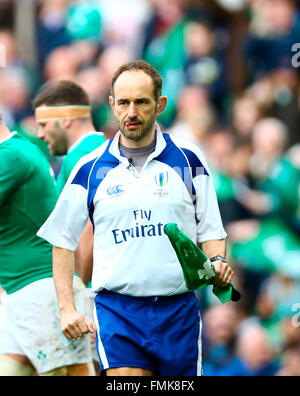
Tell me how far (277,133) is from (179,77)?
127 centimetres

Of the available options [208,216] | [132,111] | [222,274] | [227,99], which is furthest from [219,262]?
[227,99]

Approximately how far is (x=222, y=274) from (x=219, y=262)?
0.07 meters

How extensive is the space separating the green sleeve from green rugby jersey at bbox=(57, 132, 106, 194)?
1.26 feet

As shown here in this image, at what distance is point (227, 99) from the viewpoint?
9.87 meters

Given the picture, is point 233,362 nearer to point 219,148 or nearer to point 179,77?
point 219,148

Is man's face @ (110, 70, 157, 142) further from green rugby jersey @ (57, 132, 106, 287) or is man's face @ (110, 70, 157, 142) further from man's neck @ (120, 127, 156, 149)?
green rugby jersey @ (57, 132, 106, 287)

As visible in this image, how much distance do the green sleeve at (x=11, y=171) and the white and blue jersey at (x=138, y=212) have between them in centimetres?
65

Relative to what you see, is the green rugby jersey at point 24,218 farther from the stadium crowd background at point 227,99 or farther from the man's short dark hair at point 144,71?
the stadium crowd background at point 227,99

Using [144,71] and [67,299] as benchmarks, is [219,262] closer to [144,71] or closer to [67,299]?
[67,299]

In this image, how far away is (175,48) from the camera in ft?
32.6

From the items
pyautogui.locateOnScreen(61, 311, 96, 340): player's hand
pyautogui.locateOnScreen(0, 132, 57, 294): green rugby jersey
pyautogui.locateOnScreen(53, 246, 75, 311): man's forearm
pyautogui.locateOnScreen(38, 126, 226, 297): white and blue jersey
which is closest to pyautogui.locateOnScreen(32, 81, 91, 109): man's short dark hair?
pyautogui.locateOnScreen(0, 132, 57, 294): green rugby jersey

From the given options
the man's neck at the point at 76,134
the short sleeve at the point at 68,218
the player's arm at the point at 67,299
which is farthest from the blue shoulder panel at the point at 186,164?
the man's neck at the point at 76,134

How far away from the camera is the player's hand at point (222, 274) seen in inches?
191
